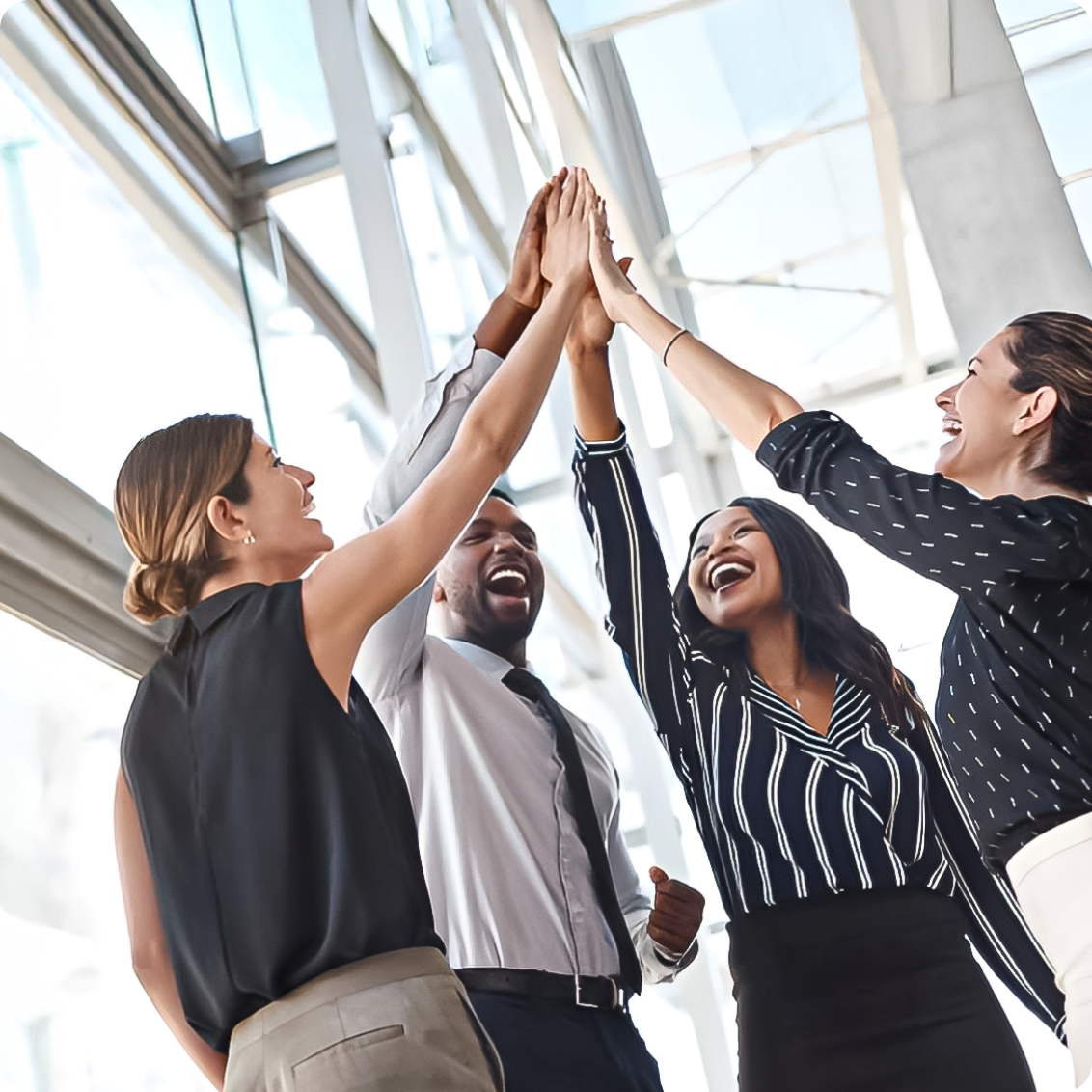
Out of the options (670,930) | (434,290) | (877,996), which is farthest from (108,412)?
(877,996)

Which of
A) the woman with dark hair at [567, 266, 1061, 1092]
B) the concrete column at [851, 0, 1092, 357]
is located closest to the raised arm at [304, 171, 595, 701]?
the woman with dark hair at [567, 266, 1061, 1092]

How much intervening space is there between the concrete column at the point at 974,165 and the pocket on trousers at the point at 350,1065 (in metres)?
1.37

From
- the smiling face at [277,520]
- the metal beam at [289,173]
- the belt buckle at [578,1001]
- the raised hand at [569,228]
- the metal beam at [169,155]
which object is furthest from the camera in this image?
the metal beam at [289,173]

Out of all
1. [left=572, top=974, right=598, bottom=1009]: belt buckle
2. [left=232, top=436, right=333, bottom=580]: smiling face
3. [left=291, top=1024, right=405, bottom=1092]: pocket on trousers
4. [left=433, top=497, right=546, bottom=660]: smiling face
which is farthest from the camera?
[left=433, top=497, right=546, bottom=660]: smiling face

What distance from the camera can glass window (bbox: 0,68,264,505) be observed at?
2191mm

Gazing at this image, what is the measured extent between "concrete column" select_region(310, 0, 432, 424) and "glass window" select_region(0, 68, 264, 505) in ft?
1.20

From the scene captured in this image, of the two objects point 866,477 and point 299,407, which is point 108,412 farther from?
point 866,477

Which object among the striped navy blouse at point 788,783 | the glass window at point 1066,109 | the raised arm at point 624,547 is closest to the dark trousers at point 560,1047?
the striped navy blouse at point 788,783

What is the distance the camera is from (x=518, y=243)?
214 centimetres

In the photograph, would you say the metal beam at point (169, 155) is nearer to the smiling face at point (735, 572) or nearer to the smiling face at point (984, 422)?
the smiling face at point (735, 572)

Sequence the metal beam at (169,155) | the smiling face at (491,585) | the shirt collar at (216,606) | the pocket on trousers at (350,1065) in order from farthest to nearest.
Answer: the metal beam at (169,155) < the smiling face at (491,585) < the shirt collar at (216,606) < the pocket on trousers at (350,1065)

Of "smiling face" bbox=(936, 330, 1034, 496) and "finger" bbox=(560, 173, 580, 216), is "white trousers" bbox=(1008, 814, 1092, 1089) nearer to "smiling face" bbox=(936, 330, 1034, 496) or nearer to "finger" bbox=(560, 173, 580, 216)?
"smiling face" bbox=(936, 330, 1034, 496)

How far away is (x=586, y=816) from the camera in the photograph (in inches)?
78.3

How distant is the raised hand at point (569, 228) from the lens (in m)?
2.06
